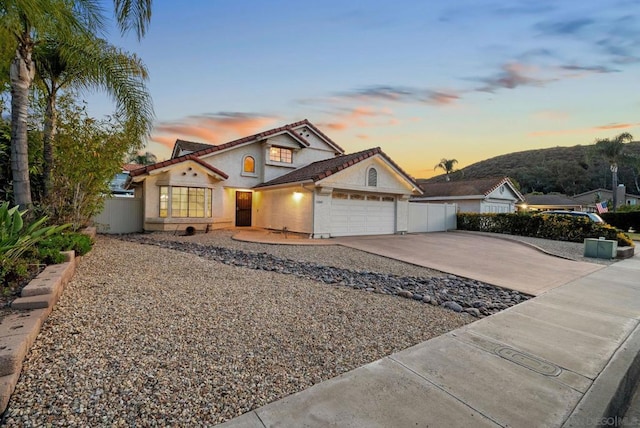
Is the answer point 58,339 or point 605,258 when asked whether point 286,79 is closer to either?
point 58,339

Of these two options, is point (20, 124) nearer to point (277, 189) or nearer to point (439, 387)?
point (439, 387)

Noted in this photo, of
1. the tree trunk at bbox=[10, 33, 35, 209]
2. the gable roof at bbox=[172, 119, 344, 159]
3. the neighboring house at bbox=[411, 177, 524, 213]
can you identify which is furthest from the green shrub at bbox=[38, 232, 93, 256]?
the neighboring house at bbox=[411, 177, 524, 213]

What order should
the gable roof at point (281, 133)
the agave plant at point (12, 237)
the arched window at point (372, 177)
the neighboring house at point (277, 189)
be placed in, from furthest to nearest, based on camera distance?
the gable roof at point (281, 133), the arched window at point (372, 177), the neighboring house at point (277, 189), the agave plant at point (12, 237)

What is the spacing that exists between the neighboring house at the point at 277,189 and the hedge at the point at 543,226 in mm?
6548

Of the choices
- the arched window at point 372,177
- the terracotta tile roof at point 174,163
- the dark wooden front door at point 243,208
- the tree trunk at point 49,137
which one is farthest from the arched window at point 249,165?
the tree trunk at point 49,137

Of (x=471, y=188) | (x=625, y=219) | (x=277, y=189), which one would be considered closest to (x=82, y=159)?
(x=277, y=189)

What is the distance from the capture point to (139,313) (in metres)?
4.10

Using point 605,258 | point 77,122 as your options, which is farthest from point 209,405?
point 605,258

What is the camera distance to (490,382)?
9.89ft

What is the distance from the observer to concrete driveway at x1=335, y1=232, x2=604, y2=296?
25.2ft

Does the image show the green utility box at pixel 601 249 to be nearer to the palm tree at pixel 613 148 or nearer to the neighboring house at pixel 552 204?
the neighboring house at pixel 552 204

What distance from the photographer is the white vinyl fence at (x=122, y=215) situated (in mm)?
14664

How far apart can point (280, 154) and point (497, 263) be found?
13.2 m

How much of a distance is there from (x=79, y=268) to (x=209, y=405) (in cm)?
531
